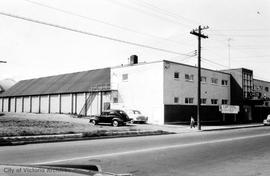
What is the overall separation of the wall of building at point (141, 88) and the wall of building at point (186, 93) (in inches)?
33.8

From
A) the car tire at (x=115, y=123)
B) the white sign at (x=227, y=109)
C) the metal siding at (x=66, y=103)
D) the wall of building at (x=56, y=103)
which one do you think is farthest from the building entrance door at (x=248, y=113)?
the car tire at (x=115, y=123)

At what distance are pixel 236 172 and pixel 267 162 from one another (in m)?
2.55

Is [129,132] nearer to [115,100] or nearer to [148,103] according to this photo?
[148,103]

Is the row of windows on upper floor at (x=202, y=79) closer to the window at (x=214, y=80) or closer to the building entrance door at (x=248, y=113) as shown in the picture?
the window at (x=214, y=80)

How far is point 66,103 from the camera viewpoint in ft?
169

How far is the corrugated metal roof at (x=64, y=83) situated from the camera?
49219 millimetres

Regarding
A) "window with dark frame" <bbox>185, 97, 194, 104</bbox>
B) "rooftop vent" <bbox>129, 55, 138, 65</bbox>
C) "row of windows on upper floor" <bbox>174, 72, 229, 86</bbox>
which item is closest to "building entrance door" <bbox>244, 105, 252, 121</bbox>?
"row of windows on upper floor" <bbox>174, 72, 229, 86</bbox>

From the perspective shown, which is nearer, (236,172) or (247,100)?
(236,172)

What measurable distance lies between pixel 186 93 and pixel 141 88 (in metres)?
5.72

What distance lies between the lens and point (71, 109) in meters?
50.0

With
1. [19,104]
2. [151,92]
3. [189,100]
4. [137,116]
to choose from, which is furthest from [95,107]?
[19,104]

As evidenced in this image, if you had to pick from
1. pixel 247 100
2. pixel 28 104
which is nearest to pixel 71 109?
pixel 28 104

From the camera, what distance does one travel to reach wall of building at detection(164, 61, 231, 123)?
127 feet

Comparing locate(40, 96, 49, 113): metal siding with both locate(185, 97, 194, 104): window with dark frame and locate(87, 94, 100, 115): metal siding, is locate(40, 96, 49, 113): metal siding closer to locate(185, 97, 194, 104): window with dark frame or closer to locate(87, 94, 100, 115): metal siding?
locate(87, 94, 100, 115): metal siding
